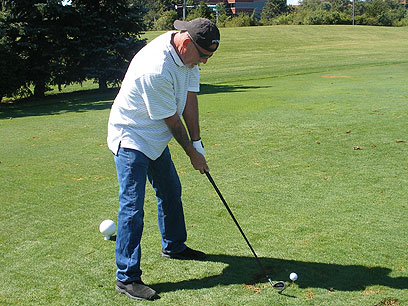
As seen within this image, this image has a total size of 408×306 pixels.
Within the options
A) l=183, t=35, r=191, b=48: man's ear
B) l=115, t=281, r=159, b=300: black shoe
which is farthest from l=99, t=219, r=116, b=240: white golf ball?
l=183, t=35, r=191, b=48: man's ear

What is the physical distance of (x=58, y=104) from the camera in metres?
16.6

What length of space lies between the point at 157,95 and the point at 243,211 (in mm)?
2065

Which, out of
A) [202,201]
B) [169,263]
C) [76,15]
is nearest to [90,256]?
[169,263]

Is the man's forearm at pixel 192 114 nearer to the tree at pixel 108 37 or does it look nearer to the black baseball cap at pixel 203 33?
the black baseball cap at pixel 203 33

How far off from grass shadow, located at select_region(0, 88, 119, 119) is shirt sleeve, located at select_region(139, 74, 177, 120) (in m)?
10.9

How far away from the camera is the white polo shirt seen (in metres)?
3.56

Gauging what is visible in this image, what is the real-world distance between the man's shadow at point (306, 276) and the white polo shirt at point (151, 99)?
3.36 feet

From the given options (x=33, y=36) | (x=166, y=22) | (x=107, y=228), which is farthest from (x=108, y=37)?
(x=166, y=22)

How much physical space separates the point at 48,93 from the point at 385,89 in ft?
45.2

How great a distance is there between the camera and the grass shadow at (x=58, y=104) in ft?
47.4

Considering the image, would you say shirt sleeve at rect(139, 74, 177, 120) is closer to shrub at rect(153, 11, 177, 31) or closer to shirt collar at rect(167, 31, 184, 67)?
shirt collar at rect(167, 31, 184, 67)

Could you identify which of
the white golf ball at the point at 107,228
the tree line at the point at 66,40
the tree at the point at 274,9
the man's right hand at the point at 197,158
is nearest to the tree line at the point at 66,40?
the tree line at the point at 66,40

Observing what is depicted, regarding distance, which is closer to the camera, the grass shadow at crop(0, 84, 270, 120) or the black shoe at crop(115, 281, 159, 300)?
the black shoe at crop(115, 281, 159, 300)

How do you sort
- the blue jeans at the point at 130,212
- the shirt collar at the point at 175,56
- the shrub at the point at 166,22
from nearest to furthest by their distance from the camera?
the shirt collar at the point at 175,56 < the blue jeans at the point at 130,212 < the shrub at the point at 166,22
